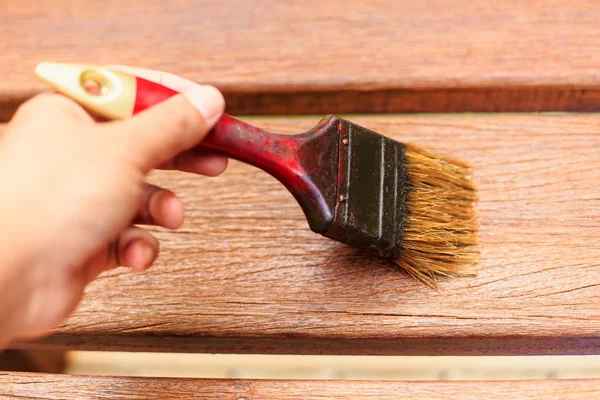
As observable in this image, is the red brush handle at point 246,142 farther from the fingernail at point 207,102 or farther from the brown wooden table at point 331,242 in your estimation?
the brown wooden table at point 331,242

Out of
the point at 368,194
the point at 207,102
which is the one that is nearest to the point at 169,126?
the point at 207,102

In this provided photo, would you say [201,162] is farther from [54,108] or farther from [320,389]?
[320,389]

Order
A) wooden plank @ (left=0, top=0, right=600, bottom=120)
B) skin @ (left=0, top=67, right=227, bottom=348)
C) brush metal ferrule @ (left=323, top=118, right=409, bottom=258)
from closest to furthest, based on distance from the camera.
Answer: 1. skin @ (left=0, top=67, right=227, bottom=348)
2. brush metal ferrule @ (left=323, top=118, right=409, bottom=258)
3. wooden plank @ (left=0, top=0, right=600, bottom=120)

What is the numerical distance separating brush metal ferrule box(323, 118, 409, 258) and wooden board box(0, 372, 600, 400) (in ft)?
0.62

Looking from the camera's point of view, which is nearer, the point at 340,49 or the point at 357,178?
the point at 357,178

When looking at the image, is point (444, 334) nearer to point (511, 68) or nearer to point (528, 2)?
point (511, 68)

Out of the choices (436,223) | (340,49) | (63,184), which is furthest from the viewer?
(340,49)

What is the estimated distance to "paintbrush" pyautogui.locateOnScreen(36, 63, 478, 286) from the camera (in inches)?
24.0

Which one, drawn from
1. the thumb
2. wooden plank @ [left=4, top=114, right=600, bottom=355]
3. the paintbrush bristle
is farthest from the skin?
the paintbrush bristle

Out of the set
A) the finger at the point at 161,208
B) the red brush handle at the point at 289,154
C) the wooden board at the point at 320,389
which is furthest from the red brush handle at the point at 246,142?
the wooden board at the point at 320,389

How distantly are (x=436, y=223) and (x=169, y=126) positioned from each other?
407mm

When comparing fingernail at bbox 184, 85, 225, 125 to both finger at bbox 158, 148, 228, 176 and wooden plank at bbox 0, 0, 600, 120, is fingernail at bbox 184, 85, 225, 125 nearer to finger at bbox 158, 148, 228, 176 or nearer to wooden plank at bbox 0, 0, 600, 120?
finger at bbox 158, 148, 228, 176

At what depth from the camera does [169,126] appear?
57 centimetres

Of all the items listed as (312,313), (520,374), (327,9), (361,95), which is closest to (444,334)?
→ (312,313)
